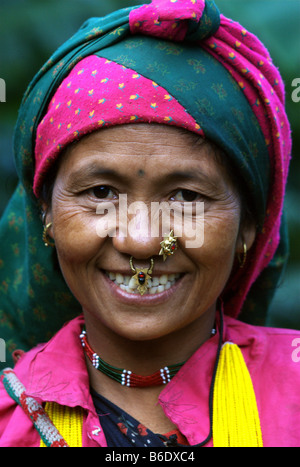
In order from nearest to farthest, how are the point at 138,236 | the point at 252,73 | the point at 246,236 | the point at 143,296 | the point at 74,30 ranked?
the point at 138,236 < the point at 143,296 < the point at 252,73 < the point at 246,236 < the point at 74,30

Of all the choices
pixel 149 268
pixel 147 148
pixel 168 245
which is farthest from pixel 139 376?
pixel 147 148

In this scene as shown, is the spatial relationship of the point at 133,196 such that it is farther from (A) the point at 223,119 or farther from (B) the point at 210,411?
(B) the point at 210,411

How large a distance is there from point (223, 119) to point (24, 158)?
33.3 inches

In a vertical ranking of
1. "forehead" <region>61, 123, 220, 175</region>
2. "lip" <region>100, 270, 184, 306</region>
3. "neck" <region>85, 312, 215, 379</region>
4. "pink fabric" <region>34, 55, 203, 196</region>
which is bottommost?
"neck" <region>85, 312, 215, 379</region>

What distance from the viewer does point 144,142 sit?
199 centimetres

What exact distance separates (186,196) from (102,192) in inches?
11.8

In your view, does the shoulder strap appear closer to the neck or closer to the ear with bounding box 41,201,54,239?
the neck

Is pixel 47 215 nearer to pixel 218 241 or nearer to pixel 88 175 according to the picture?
pixel 88 175

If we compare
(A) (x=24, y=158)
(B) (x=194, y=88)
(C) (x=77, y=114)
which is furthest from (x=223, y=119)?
(A) (x=24, y=158)

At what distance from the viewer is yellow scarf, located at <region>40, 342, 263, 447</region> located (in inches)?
79.9

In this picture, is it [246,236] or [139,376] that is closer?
[139,376]

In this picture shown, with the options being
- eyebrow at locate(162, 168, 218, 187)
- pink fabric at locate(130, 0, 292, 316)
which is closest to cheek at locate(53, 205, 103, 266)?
eyebrow at locate(162, 168, 218, 187)

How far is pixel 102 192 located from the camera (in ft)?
6.86

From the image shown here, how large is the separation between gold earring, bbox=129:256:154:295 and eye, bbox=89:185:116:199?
243 mm
